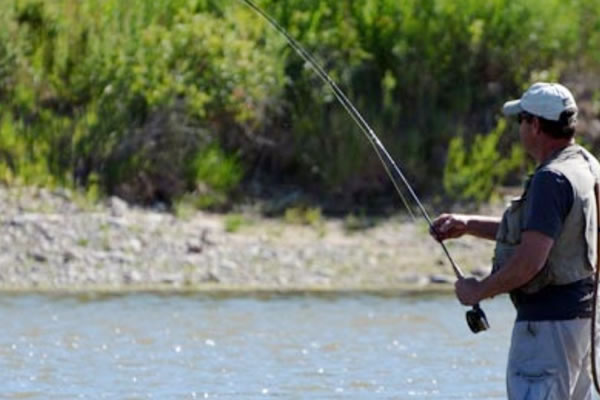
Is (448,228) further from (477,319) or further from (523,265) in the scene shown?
(523,265)

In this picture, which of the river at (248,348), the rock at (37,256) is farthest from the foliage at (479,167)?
the rock at (37,256)

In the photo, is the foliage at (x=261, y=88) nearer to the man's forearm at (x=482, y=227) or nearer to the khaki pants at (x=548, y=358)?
the man's forearm at (x=482, y=227)

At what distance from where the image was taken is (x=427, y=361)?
11195 mm

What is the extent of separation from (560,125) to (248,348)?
18.4 feet

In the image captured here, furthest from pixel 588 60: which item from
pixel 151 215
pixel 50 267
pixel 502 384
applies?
pixel 502 384

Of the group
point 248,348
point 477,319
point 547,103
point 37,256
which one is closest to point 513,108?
point 547,103

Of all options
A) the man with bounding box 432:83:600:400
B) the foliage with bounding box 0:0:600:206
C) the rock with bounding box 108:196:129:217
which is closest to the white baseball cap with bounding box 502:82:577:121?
the man with bounding box 432:83:600:400

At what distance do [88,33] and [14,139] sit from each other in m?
1.18

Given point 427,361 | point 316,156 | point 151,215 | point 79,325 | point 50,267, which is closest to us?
point 427,361

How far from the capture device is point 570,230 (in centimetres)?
622

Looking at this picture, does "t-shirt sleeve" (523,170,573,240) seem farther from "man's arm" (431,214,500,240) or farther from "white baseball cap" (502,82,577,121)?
"man's arm" (431,214,500,240)

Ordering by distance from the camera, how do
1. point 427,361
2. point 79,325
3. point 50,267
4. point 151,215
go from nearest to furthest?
1. point 427,361
2. point 79,325
3. point 50,267
4. point 151,215

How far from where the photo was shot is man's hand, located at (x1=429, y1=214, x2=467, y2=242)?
6656 mm

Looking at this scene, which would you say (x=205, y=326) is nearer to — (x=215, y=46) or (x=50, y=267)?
(x=50, y=267)
